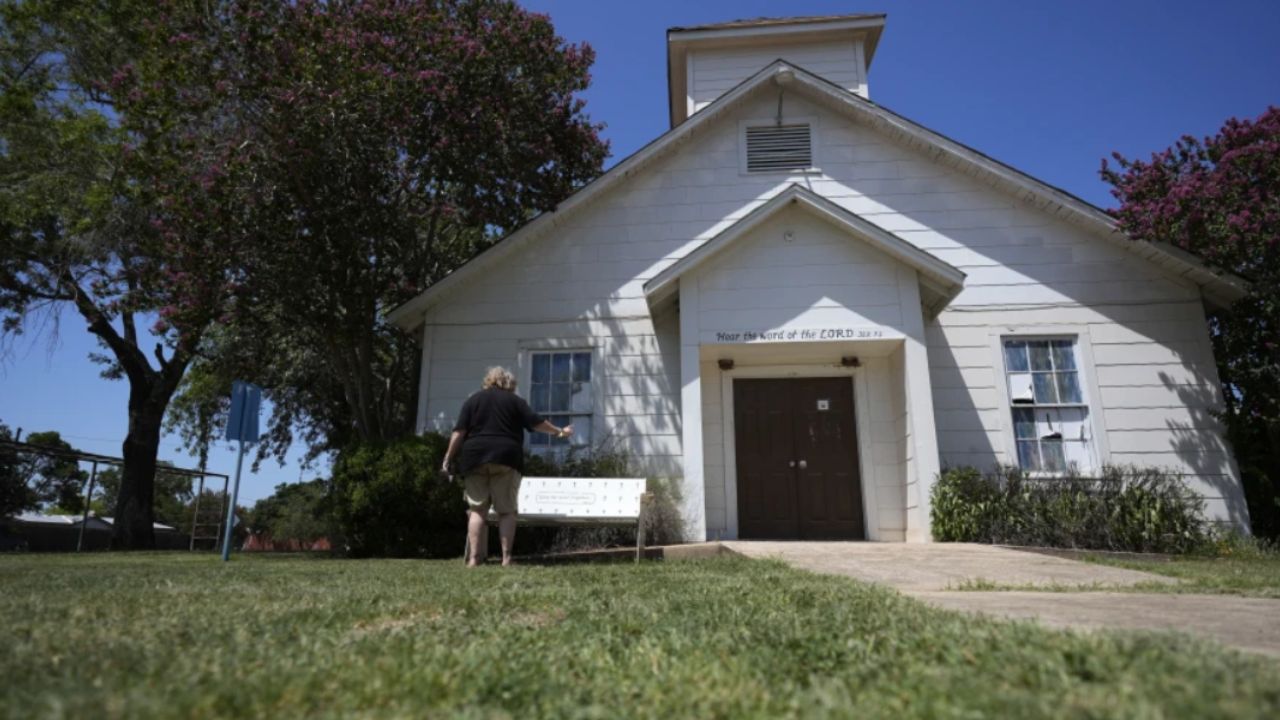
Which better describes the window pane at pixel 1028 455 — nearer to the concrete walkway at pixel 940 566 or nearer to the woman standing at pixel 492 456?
the concrete walkway at pixel 940 566

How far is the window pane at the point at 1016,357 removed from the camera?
10.5m

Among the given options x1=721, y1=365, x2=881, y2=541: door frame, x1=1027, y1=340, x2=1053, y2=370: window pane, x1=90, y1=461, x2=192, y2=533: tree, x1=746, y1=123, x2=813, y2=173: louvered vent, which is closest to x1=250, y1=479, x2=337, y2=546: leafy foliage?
x1=90, y1=461, x2=192, y2=533: tree

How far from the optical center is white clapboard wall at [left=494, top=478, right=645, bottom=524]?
24.5ft

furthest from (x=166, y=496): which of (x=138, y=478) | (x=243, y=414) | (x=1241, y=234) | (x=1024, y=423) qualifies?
(x=1241, y=234)

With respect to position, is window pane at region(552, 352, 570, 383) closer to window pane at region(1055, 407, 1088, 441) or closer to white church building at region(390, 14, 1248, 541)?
white church building at region(390, 14, 1248, 541)

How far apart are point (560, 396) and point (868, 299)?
485cm

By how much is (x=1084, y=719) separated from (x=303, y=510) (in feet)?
102

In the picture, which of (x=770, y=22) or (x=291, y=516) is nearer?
(x=770, y=22)

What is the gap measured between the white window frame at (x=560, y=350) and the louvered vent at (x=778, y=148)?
165 inches

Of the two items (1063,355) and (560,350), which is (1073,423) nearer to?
(1063,355)

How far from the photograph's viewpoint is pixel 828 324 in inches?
379

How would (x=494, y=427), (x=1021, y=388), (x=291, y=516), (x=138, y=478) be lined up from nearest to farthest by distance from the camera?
1. (x=494, y=427)
2. (x=1021, y=388)
3. (x=138, y=478)
4. (x=291, y=516)

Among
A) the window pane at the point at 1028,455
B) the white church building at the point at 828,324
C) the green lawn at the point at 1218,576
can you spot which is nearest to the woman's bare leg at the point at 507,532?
the white church building at the point at 828,324

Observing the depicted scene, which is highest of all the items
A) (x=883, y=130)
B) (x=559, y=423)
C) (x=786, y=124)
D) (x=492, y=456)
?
(x=786, y=124)
